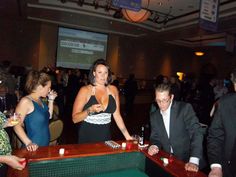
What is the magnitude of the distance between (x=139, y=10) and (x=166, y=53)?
8644mm

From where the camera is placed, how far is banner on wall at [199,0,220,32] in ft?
16.7

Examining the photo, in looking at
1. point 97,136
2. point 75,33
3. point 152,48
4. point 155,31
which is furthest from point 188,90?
point 97,136

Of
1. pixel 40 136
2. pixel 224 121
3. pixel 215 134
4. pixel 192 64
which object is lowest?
pixel 40 136

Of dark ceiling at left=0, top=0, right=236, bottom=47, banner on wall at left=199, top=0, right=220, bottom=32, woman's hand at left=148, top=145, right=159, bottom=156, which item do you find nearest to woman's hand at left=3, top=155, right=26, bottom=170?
woman's hand at left=148, top=145, right=159, bottom=156

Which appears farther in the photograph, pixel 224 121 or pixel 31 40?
pixel 31 40

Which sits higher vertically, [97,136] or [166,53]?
[166,53]

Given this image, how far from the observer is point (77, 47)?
392 inches

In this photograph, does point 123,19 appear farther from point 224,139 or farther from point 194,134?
point 224,139

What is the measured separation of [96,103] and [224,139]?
4.09ft

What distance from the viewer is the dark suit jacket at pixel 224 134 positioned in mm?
1515

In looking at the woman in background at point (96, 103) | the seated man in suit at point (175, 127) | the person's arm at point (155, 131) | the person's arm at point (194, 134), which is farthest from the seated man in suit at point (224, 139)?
the woman in background at point (96, 103)

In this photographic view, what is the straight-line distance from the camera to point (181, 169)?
5.52 ft

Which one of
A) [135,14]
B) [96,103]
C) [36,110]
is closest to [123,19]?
[135,14]

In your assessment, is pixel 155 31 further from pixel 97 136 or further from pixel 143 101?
pixel 97 136
